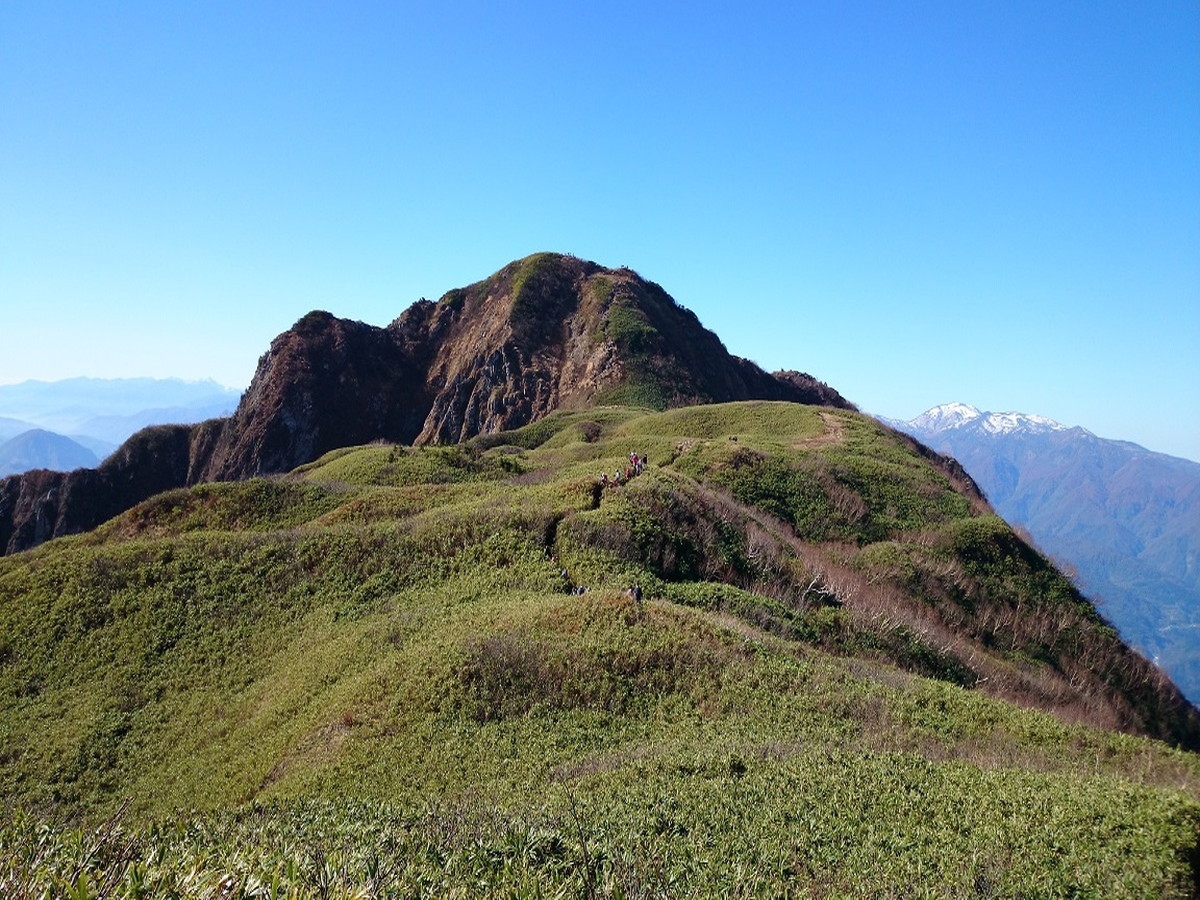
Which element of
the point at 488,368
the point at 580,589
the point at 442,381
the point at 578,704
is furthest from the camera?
the point at 442,381

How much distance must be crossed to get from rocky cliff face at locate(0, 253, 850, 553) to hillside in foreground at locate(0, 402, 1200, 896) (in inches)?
2143

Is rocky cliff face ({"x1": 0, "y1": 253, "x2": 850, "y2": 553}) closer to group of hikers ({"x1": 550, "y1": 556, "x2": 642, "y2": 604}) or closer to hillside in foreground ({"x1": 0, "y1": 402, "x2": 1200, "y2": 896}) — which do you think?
hillside in foreground ({"x1": 0, "y1": 402, "x2": 1200, "y2": 896})

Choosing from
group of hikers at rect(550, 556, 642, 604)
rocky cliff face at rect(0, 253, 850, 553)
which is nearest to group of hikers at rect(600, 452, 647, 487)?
group of hikers at rect(550, 556, 642, 604)

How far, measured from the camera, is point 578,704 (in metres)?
16.1

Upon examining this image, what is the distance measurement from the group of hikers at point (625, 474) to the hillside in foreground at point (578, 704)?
2.01ft

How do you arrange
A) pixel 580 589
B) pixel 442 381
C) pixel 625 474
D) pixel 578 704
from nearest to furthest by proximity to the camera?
pixel 578 704
pixel 580 589
pixel 625 474
pixel 442 381

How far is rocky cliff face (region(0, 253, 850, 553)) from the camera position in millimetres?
92000

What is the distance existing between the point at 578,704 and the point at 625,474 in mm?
17617

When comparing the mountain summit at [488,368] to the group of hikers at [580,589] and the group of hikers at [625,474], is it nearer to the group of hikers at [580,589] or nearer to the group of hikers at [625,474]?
the group of hikers at [625,474]

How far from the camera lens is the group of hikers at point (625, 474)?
3077 centimetres

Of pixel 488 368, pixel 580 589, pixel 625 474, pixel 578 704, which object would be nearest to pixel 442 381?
pixel 488 368

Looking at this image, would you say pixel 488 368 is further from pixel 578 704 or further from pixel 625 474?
pixel 578 704

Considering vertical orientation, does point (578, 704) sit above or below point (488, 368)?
below

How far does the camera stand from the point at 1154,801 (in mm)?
9789
